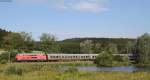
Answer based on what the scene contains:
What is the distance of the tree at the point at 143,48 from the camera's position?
11131 cm

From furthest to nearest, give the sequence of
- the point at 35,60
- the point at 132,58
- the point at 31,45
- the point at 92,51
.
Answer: the point at 92,51, the point at 31,45, the point at 132,58, the point at 35,60

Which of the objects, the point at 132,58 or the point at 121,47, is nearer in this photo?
the point at 132,58

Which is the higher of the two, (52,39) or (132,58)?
(52,39)

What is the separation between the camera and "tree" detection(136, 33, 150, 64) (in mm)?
111312

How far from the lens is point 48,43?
125125 mm

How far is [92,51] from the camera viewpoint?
473 ft

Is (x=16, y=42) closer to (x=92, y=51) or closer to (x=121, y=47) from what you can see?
(x=92, y=51)

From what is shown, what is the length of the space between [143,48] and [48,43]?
114 feet

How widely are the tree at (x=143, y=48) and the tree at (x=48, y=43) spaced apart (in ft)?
101

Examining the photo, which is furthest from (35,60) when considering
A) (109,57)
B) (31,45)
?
(31,45)

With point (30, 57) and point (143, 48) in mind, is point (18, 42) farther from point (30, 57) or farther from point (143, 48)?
point (143, 48)

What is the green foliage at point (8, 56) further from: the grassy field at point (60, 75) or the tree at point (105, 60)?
the grassy field at point (60, 75)

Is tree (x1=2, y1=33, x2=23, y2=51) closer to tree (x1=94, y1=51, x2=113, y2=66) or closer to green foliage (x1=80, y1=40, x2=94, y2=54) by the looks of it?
green foliage (x1=80, y1=40, x2=94, y2=54)

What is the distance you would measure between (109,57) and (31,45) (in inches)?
1535
